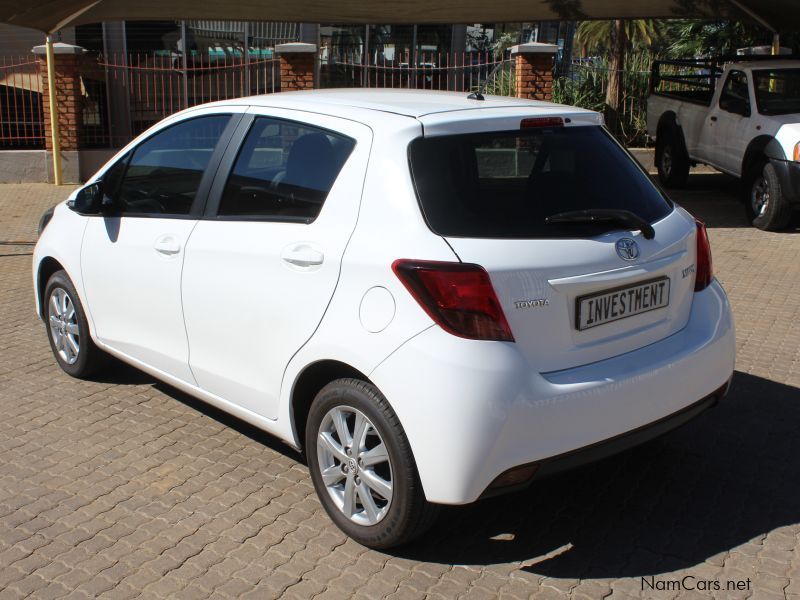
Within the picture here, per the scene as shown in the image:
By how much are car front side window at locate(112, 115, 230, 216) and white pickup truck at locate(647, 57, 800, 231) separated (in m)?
7.69

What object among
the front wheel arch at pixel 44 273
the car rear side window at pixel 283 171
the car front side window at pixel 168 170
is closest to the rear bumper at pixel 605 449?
the car rear side window at pixel 283 171

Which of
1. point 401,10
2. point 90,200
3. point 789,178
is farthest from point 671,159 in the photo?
point 90,200

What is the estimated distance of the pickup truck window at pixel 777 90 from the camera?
35.9ft

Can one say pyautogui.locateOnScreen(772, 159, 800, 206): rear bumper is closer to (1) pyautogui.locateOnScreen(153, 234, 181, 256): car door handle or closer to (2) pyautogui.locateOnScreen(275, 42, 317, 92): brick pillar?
(2) pyautogui.locateOnScreen(275, 42, 317, 92): brick pillar

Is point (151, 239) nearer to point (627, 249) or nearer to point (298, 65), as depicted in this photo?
point (627, 249)

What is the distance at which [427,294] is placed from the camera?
3.22m

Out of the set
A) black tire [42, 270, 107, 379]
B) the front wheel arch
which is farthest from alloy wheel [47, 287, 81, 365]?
the front wheel arch

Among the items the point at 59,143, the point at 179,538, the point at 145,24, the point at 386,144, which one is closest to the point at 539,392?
the point at 386,144

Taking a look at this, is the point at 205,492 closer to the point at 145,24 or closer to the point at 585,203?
the point at 585,203

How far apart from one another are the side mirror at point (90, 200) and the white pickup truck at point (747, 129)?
7.88 metres

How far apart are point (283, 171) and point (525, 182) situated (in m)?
1.06

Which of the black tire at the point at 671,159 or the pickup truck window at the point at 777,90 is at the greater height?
the pickup truck window at the point at 777,90

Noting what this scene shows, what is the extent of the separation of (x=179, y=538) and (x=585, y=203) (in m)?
2.11

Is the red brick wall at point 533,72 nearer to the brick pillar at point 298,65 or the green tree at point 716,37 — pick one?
the brick pillar at point 298,65
